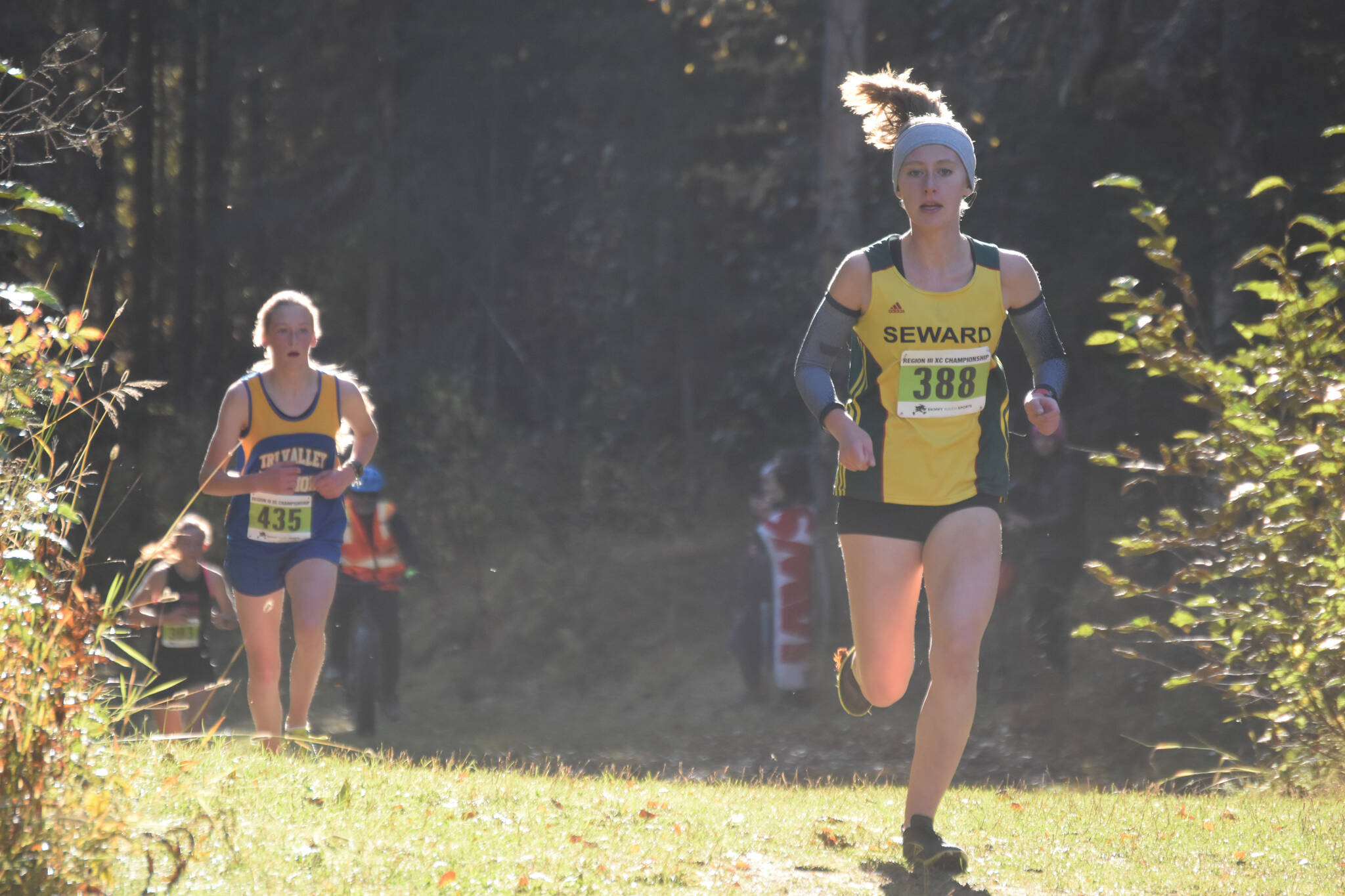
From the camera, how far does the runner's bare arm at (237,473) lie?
6750 millimetres

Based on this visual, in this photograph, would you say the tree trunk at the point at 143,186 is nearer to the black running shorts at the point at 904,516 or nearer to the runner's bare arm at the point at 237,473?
the runner's bare arm at the point at 237,473

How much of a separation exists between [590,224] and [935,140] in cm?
1837

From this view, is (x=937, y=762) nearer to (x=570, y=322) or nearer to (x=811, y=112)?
(x=811, y=112)

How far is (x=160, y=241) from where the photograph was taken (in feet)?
75.9

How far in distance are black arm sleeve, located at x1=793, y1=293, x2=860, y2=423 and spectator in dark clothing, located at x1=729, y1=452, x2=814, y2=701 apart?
27.6 ft

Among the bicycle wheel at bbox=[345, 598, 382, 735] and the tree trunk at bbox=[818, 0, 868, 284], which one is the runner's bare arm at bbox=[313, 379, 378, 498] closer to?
the bicycle wheel at bbox=[345, 598, 382, 735]

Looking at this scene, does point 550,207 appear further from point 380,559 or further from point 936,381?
point 936,381

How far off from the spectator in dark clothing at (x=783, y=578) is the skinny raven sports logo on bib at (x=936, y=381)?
8.57m

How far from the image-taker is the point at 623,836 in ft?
16.2

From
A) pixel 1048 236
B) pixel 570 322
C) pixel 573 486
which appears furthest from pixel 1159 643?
pixel 570 322

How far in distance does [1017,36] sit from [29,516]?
14544 millimetres

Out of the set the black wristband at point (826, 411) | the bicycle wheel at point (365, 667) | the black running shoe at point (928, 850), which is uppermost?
the black wristband at point (826, 411)

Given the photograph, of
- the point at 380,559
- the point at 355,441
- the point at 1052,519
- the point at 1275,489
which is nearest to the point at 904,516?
the point at 1275,489

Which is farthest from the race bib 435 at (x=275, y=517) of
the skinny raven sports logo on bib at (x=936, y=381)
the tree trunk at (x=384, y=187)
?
the tree trunk at (x=384, y=187)
